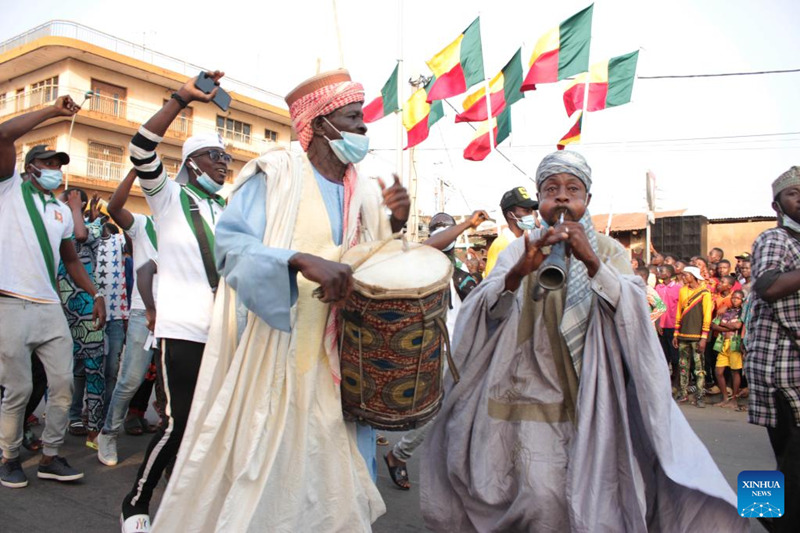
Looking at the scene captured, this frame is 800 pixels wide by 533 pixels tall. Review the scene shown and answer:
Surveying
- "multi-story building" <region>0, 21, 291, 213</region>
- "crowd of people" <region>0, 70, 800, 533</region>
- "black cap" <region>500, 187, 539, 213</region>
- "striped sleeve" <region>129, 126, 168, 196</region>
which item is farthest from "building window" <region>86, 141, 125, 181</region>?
"striped sleeve" <region>129, 126, 168, 196</region>

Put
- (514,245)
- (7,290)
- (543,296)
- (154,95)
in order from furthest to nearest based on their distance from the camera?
(154,95) < (7,290) < (514,245) < (543,296)

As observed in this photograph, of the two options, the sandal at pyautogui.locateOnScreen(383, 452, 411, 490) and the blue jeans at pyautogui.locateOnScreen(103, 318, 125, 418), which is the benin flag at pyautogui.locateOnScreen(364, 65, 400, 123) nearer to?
the blue jeans at pyautogui.locateOnScreen(103, 318, 125, 418)

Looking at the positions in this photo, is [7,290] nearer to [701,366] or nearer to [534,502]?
[534,502]

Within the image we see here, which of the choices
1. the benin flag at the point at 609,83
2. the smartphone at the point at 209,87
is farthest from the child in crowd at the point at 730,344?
the smartphone at the point at 209,87

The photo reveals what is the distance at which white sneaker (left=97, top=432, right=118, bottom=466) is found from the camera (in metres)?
5.07

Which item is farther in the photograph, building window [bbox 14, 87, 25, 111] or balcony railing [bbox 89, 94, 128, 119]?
building window [bbox 14, 87, 25, 111]

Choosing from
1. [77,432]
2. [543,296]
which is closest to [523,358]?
[543,296]

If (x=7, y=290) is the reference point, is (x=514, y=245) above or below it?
above

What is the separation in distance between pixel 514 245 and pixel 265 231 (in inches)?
49.5

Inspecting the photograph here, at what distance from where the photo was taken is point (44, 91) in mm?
33344

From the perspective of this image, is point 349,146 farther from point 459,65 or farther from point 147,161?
point 459,65

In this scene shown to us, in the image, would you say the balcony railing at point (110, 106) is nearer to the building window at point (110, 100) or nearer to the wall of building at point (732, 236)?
the building window at point (110, 100)

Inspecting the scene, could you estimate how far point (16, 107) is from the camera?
117 ft

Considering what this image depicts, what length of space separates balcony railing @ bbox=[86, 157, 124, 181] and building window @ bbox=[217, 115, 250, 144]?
6493mm
